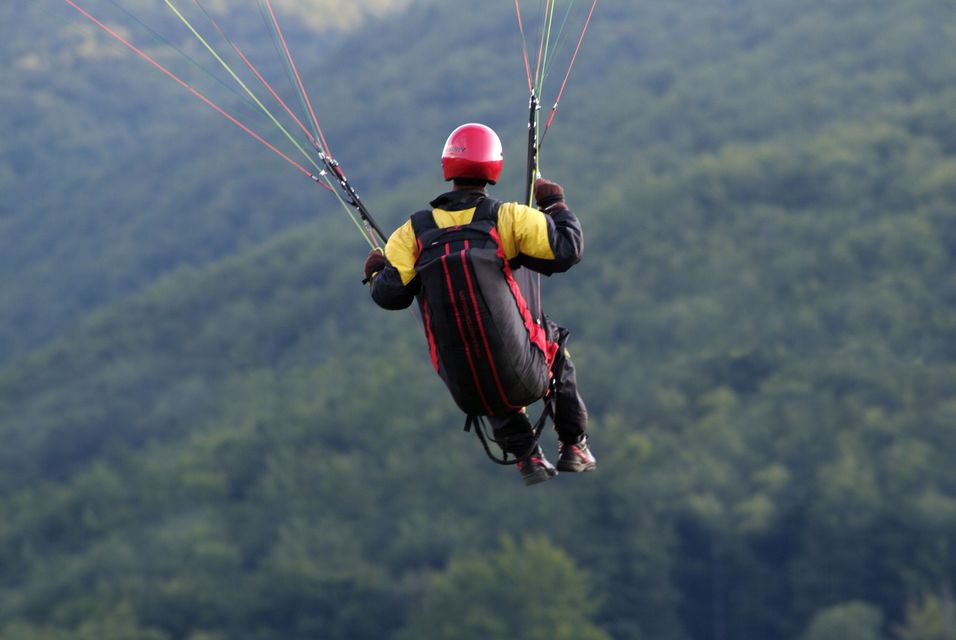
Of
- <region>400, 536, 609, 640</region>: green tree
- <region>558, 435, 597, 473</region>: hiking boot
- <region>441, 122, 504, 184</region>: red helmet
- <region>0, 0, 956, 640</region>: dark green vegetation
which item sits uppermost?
<region>0, 0, 956, 640</region>: dark green vegetation

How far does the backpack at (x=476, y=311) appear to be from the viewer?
5.74 meters

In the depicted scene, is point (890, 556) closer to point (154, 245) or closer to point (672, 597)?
point (672, 597)

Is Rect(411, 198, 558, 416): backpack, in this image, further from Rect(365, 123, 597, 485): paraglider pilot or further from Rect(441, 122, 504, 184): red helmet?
Rect(441, 122, 504, 184): red helmet

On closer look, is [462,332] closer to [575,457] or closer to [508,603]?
[575,457]

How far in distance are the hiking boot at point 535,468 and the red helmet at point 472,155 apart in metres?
1.32

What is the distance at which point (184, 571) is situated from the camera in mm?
75312

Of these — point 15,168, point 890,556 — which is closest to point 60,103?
point 15,168

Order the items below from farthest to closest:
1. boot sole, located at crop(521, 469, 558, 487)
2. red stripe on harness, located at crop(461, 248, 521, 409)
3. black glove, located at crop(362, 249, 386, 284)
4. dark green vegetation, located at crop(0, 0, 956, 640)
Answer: dark green vegetation, located at crop(0, 0, 956, 640)
boot sole, located at crop(521, 469, 558, 487)
black glove, located at crop(362, 249, 386, 284)
red stripe on harness, located at crop(461, 248, 521, 409)

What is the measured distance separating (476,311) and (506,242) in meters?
0.30

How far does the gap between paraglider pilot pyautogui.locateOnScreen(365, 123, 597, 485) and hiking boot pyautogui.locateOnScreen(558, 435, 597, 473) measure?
0.51 meters

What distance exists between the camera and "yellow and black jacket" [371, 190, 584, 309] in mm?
5746

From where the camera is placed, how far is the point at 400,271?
233 inches

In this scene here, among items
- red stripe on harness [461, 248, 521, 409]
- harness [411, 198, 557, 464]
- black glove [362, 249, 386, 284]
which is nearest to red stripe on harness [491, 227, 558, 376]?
harness [411, 198, 557, 464]

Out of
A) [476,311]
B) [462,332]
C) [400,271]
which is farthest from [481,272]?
[400,271]
